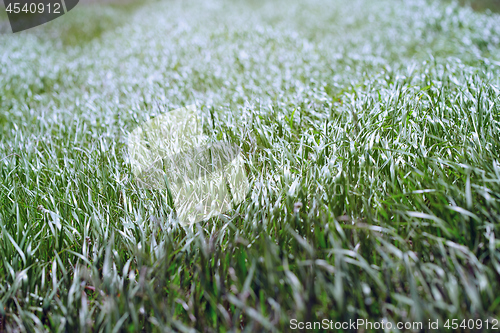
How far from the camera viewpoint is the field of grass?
1.29 meters

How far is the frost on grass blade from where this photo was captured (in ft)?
6.49

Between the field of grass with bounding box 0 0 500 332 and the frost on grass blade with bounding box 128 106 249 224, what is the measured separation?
0.30 feet

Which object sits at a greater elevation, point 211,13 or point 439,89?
point 211,13

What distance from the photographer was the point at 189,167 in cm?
224

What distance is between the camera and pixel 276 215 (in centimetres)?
171

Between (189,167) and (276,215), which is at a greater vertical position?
(189,167)

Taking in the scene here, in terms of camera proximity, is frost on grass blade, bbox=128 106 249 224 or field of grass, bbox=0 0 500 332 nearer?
field of grass, bbox=0 0 500 332

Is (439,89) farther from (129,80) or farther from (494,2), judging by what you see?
(494,2)

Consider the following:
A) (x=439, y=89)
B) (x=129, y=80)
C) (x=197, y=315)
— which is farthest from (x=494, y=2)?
(x=197, y=315)

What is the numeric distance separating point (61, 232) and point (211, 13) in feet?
28.8

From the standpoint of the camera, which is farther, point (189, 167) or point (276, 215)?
point (189, 167)

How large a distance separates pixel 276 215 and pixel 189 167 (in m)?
0.83

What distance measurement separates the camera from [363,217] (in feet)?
5.49

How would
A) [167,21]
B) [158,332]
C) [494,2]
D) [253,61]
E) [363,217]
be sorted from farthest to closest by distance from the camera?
[167,21], [494,2], [253,61], [363,217], [158,332]
